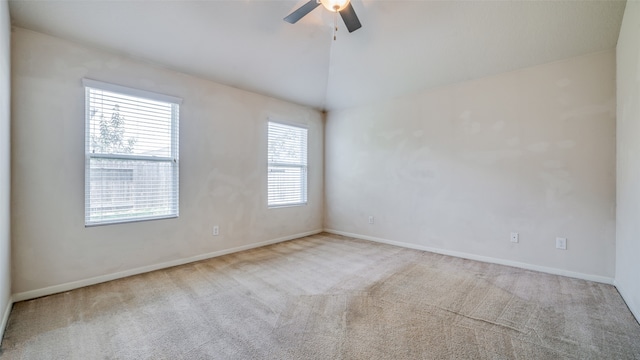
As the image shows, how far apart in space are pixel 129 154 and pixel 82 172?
1.47ft

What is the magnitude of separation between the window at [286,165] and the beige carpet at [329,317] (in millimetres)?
1622

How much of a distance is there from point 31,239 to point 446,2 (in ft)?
14.7

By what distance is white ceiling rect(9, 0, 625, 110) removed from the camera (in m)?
2.56

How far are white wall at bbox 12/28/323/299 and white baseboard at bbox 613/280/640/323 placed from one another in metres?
4.04

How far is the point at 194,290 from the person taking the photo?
2701 millimetres

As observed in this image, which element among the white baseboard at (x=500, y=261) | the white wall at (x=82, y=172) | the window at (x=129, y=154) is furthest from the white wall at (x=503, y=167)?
the window at (x=129, y=154)

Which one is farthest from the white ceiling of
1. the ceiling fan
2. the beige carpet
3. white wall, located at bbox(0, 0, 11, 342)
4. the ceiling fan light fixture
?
the beige carpet

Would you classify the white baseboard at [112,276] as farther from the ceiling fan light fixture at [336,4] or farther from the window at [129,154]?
the ceiling fan light fixture at [336,4]

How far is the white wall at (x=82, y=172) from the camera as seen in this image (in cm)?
251

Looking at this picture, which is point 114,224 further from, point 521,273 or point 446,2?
point 521,273

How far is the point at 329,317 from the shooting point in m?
2.19

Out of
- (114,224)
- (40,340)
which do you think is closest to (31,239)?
(114,224)

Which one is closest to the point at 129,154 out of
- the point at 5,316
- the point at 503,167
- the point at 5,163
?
the point at 5,163

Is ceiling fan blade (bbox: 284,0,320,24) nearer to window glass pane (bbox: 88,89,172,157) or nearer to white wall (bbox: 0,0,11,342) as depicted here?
window glass pane (bbox: 88,89,172,157)
